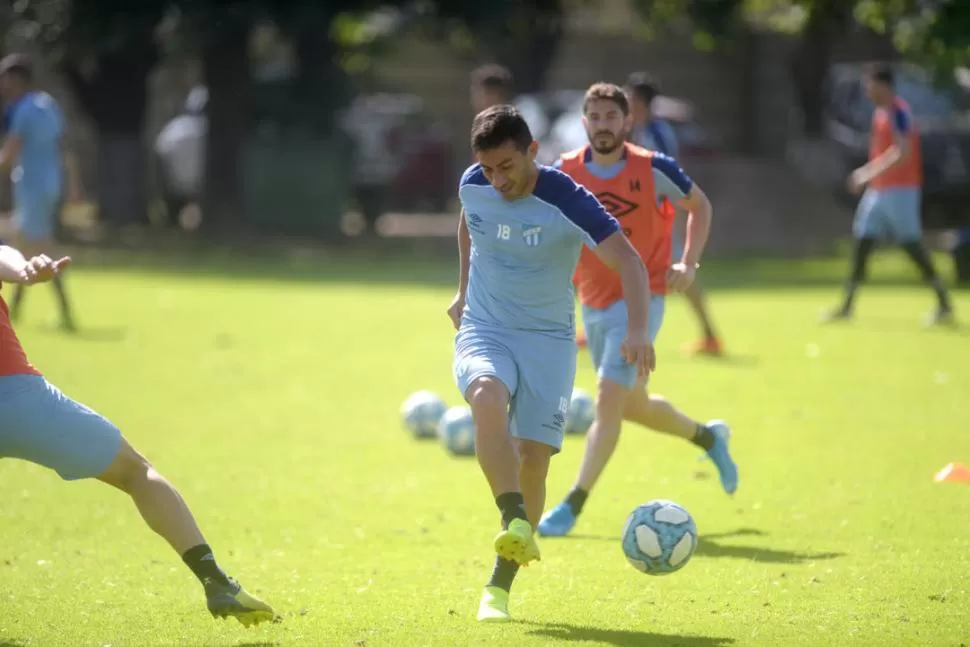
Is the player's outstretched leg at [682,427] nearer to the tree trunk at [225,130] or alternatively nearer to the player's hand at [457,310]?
the player's hand at [457,310]

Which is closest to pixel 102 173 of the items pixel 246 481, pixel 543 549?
pixel 246 481

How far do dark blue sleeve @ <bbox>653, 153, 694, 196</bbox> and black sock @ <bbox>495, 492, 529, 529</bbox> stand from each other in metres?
2.56

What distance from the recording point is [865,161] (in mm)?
32219

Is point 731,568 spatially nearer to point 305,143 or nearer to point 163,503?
point 163,503

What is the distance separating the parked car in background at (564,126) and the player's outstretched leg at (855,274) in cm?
1046

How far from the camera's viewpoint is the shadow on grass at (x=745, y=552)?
800cm

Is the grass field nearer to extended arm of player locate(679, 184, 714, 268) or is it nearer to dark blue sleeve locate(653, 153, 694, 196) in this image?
extended arm of player locate(679, 184, 714, 268)

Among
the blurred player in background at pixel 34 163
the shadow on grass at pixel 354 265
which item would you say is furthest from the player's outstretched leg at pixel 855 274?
the blurred player in background at pixel 34 163

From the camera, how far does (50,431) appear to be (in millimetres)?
6188

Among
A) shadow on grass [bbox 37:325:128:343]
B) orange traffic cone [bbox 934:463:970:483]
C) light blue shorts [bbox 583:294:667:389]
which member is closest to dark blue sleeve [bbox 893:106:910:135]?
orange traffic cone [bbox 934:463:970:483]

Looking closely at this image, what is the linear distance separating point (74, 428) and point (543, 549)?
2.82 meters

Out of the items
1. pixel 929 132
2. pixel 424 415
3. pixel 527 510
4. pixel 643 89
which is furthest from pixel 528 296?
pixel 929 132

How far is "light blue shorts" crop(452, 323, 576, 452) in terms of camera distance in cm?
693

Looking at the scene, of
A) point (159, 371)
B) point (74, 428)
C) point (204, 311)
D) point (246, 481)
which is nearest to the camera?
point (74, 428)
